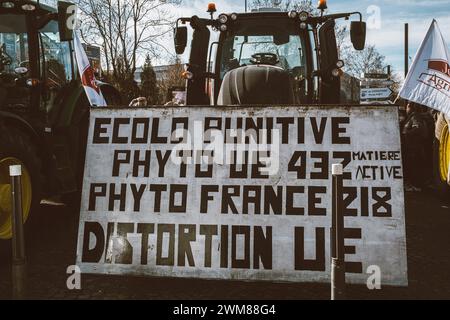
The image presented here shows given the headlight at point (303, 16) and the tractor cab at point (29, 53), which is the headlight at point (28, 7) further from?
the headlight at point (303, 16)

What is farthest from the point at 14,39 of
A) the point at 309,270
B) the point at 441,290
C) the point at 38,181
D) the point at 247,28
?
the point at 441,290

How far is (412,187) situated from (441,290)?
6.15 m

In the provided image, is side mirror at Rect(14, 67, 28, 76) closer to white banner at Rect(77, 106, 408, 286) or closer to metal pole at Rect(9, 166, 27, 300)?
white banner at Rect(77, 106, 408, 286)

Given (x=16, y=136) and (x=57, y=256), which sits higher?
(x=16, y=136)

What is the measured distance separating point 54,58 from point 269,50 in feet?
9.10

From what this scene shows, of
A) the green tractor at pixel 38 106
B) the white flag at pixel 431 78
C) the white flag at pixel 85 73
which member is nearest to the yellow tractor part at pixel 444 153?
the white flag at pixel 431 78

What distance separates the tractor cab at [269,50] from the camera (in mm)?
6051

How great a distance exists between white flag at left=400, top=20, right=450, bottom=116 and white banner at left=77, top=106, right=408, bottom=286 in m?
1.14

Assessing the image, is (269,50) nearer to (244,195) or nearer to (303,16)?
(303,16)

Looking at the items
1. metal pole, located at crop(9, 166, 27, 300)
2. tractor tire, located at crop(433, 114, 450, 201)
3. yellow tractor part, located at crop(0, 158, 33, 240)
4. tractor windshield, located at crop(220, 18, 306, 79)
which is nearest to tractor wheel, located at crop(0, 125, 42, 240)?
yellow tractor part, located at crop(0, 158, 33, 240)

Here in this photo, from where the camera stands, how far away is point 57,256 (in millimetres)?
4969

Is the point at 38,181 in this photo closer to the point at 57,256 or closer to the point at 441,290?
the point at 57,256
